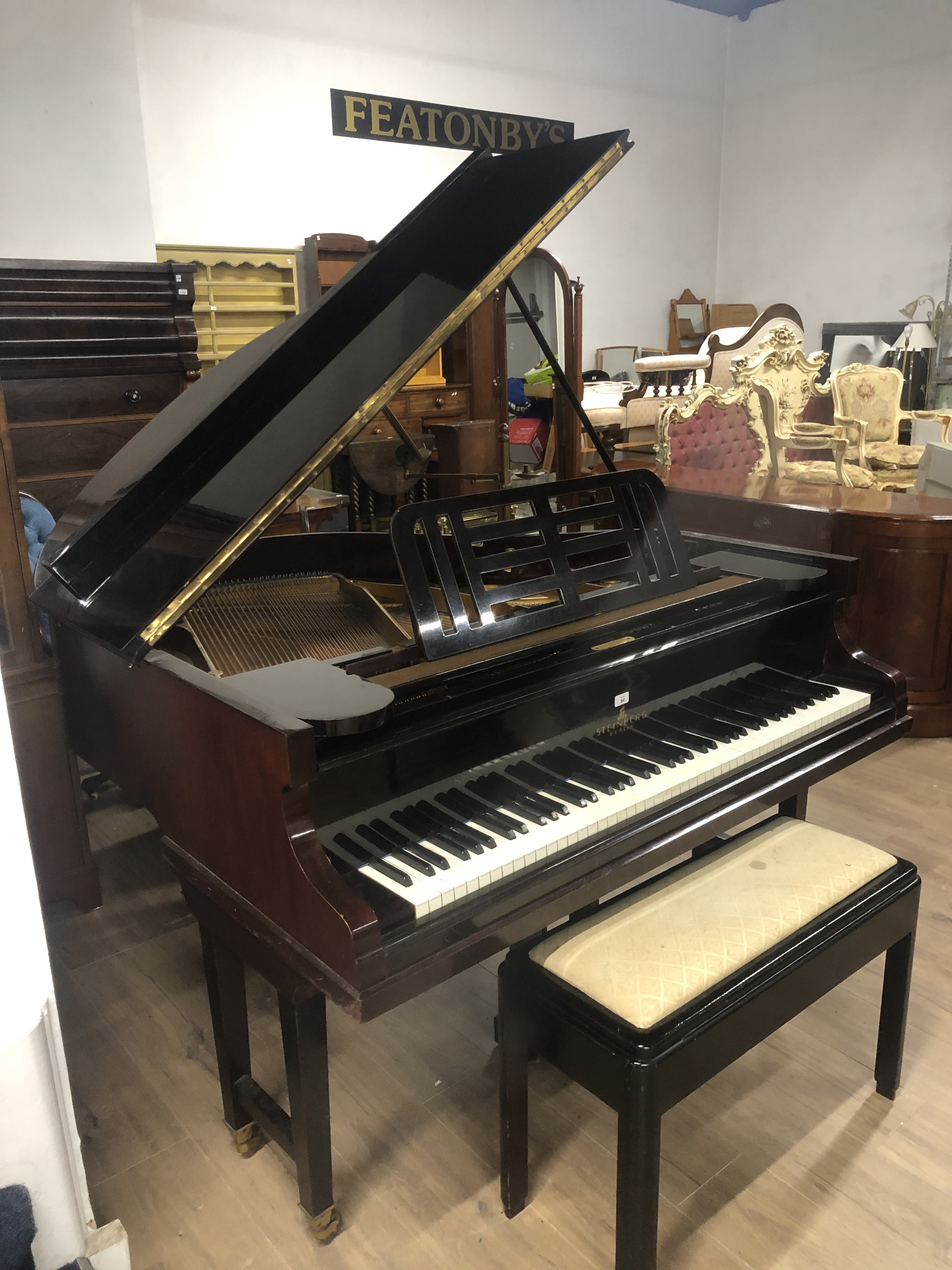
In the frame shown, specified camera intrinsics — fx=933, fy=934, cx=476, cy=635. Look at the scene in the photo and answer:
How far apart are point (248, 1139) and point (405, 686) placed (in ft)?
3.33

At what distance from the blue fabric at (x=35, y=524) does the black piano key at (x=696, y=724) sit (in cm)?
203

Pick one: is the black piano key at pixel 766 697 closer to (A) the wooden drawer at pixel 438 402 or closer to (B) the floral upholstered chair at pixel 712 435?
(B) the floral upholstered chair at pixel 712 435

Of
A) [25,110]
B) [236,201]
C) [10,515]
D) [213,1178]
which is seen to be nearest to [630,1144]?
[213,1178]

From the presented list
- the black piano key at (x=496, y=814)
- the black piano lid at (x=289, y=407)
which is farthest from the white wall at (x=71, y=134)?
the black piano key at (x=496, y=814)

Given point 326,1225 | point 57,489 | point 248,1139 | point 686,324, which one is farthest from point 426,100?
point 326,1225

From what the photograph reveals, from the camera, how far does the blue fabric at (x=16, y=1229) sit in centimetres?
130

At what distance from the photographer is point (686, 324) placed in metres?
10.2

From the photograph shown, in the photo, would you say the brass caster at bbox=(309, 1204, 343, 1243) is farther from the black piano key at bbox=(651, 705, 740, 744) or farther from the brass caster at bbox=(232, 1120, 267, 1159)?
the black piano key at bbox=(651, 705, 740, 744)

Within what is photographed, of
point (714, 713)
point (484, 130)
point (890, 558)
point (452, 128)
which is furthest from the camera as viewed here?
point (484, 130)

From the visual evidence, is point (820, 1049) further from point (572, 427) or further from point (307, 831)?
point (572, 427)

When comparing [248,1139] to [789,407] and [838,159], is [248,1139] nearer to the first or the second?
[789,407]

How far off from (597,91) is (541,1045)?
929 centimetres

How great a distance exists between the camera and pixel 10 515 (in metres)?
2.39

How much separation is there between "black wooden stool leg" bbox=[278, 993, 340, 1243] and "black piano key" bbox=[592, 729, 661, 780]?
66cm
